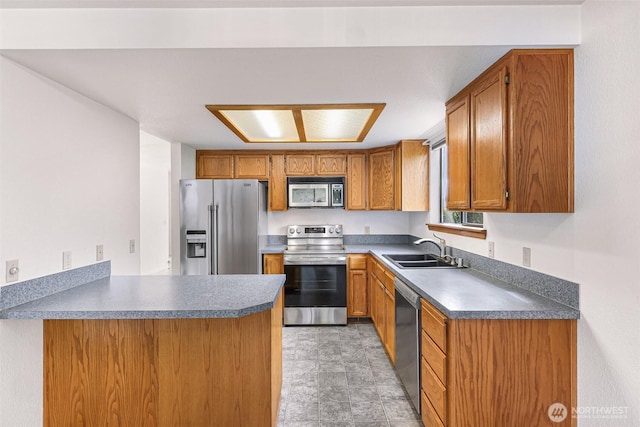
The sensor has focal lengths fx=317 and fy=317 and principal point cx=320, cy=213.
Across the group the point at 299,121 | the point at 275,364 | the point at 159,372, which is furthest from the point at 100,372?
the point at 299,121

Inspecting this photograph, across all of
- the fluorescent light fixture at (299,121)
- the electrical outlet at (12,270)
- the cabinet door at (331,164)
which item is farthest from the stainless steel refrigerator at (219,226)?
the electrical outlet at (12,270)

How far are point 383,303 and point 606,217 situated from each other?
1994 mm

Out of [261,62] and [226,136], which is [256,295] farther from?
[226,136]

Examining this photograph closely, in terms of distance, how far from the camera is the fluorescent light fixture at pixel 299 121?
2.37 metres

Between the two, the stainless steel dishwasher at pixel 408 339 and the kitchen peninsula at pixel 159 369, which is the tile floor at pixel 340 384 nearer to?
the stainless steel dishwasher at pixel 408 339

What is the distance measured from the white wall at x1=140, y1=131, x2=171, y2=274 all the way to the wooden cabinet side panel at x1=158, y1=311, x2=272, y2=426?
484cm

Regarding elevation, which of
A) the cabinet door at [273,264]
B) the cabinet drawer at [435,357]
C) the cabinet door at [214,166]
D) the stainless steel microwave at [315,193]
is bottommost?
the cabinet drawer at [435,357]

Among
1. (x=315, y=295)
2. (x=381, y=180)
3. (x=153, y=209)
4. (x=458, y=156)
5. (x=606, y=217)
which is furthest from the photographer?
(x=153, y=209)

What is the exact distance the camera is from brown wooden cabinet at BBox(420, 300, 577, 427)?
155 centimetres

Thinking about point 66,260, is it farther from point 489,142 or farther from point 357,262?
point 357,262

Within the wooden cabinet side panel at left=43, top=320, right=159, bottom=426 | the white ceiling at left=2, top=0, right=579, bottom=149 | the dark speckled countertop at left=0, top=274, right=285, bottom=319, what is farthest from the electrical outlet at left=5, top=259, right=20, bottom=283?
the white ceiling at left=2, top=0, right=579, bottom=149

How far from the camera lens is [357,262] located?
380 cm

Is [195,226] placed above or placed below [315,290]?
above

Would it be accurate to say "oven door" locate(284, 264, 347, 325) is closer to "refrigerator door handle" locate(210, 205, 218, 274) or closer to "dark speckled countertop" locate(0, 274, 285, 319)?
"refrigerator door handle" locate(210, 205, 218, 274)
